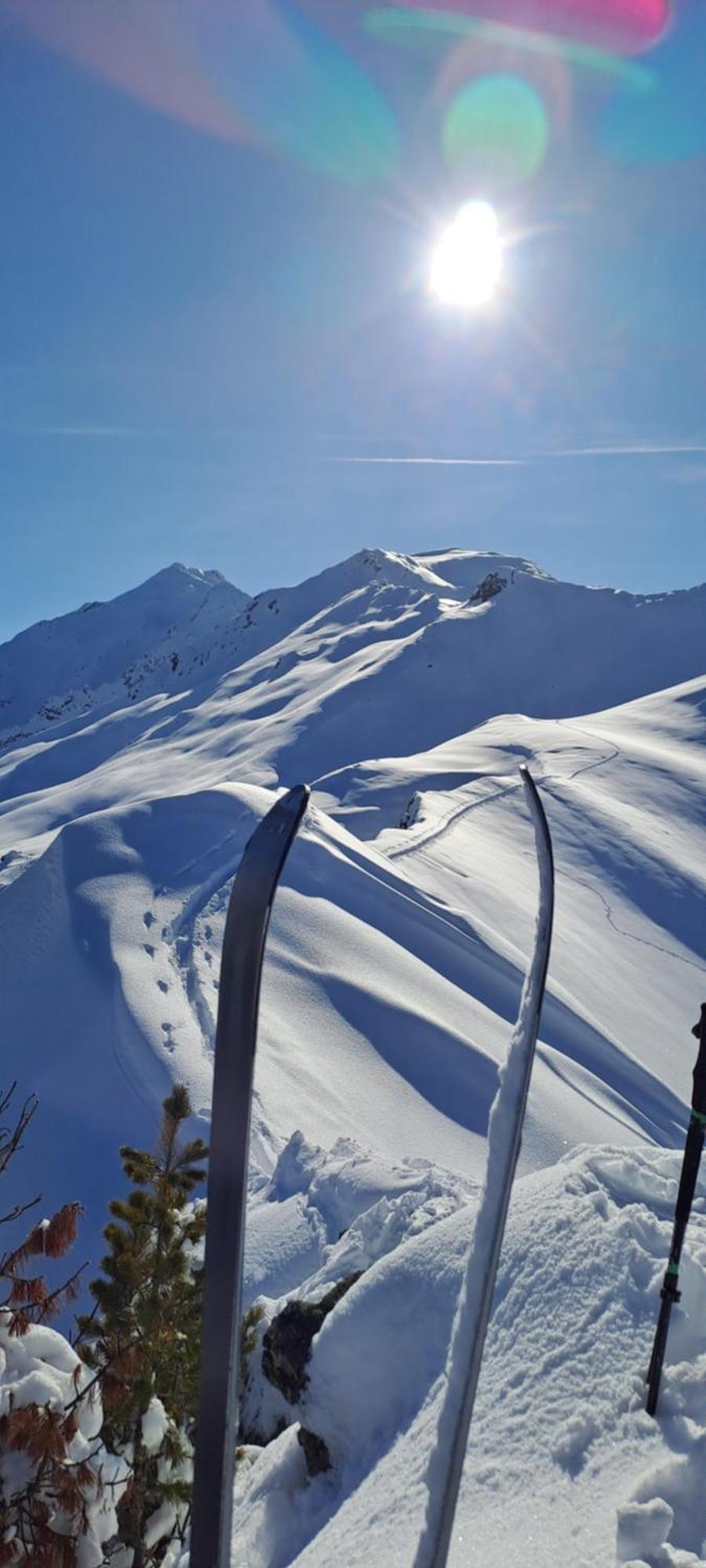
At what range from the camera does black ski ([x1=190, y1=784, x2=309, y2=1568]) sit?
246 cm

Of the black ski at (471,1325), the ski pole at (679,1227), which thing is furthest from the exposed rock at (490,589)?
the black ski at (471,1325)

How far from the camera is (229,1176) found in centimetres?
246

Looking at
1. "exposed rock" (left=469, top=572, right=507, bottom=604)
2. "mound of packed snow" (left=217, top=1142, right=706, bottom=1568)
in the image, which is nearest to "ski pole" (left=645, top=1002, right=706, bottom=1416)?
"mound of packed snow" (left=217, top=1142, right=706, bottom=1568)

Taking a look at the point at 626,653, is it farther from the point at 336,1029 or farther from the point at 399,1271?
the point at 399,1271

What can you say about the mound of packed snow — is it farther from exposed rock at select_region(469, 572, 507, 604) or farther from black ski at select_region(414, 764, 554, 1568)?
exposed rock at select_region(469, 572, 507, 604)

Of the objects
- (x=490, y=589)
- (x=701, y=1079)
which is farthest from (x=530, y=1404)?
(x=490, y=589)

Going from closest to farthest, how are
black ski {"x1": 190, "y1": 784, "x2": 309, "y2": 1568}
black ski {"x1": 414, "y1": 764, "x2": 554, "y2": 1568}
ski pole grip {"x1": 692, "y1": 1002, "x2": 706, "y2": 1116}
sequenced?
1. black ski {"x1": 190, "y1": 784, "x2": 309, "y2": 1568}
2. black ski {"x1": 414, "y1": 764, "x2": 554, "y2": 1568}
3. ski pole grip {"x1": 692, "y1": 1002, "x2": 706, "y2": 1116}

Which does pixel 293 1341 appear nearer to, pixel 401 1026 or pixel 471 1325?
pixel 471 1325

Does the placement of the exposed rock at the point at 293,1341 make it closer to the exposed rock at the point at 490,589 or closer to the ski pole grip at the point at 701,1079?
the ski pole grip at the point at 701,1079

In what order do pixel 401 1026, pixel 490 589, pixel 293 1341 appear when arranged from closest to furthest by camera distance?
pixel 293 1341
pixel 401 1026
pixel 490 589

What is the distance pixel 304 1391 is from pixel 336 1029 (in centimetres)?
1044

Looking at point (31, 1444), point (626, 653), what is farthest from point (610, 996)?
point (626, 653)

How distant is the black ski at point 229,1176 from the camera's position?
246 cm

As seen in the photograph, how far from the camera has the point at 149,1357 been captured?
229 inches
